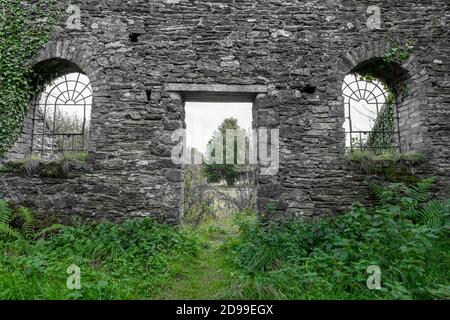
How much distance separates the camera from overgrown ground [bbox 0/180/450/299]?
10.2ft

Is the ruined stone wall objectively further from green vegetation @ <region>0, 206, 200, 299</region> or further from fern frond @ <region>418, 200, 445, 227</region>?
fern frond @ <region>418, 200, 445, 227</region>

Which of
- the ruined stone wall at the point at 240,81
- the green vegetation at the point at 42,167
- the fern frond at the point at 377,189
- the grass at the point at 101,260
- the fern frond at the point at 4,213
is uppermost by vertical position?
the ruined stone wall at the point at 240,81

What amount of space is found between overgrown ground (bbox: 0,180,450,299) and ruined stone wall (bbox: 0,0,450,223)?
60 cm

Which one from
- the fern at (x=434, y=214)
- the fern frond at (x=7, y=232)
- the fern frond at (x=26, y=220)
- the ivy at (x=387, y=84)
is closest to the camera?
the fern at (x=434, y=214)

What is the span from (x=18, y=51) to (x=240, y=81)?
13.5ft

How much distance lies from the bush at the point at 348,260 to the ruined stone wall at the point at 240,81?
44.2 inches

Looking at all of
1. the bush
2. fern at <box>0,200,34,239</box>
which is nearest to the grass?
fern at <box>0,200,34,239</box>

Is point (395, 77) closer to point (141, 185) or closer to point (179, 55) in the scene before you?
point (179, 55)

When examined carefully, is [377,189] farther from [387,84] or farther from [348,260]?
[387,84]

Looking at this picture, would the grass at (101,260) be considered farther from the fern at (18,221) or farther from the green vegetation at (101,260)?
the fern at (18,221)

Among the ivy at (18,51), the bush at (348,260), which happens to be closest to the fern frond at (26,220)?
the ivy at (18,51)

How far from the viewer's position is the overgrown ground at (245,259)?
3.10m

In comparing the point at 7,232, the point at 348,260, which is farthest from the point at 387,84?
the point at 7,232
